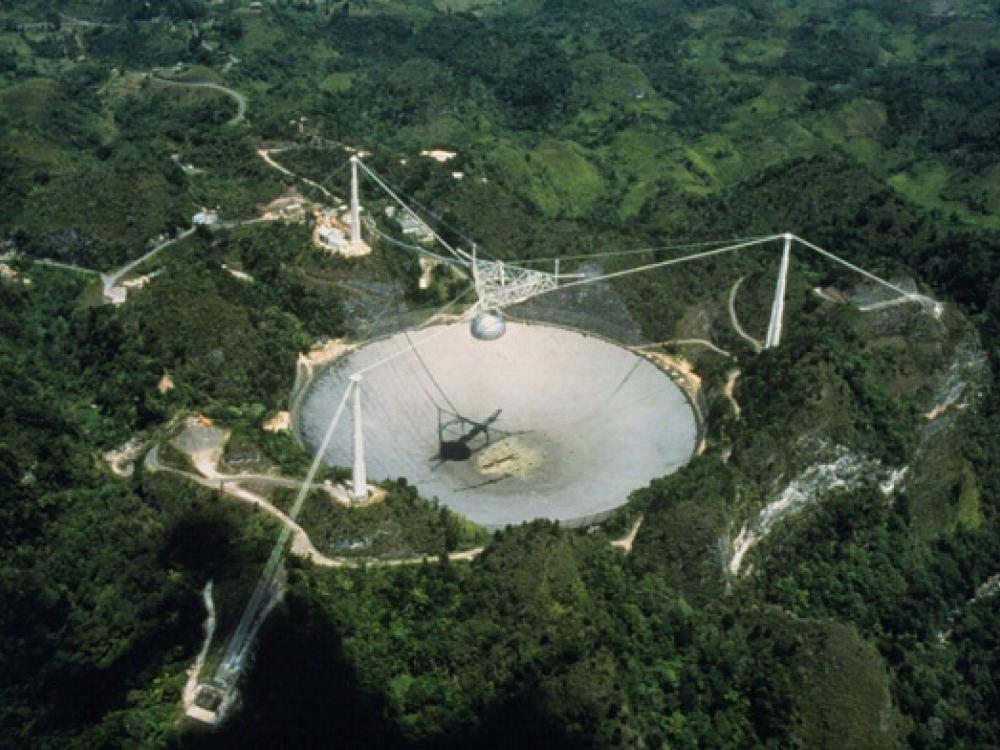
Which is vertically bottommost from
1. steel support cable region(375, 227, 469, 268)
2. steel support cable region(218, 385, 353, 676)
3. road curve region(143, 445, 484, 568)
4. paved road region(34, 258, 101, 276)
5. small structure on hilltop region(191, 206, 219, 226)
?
small structure on hilltop region(191, 206, 219, 226)

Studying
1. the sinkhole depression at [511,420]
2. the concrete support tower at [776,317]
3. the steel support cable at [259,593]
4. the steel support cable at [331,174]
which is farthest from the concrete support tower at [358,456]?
the steel support cable at [331,174]

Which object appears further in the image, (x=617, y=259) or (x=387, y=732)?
(x=617, y=259)

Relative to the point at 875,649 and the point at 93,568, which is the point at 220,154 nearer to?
the point at 93,568

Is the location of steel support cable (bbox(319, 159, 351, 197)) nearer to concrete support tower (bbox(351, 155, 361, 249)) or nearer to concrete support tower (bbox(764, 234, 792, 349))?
concrete support tower (bbox(351, 155, 361, 249))

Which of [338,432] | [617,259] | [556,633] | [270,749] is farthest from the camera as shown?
[617,259]

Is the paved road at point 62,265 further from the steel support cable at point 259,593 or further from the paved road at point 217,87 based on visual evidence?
the paved road at point 217,87

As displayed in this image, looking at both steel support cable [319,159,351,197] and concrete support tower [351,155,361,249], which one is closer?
concrete support tower [351,155,361,249]

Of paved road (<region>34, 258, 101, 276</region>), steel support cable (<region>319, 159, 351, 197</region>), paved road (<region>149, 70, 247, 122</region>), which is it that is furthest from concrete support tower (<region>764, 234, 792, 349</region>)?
paved road (<region>149, 70, 247, 122</region>)

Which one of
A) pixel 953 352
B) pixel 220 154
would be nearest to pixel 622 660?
pixel 953 352
